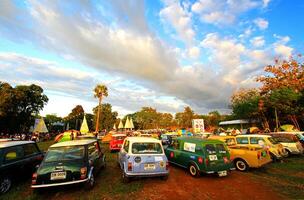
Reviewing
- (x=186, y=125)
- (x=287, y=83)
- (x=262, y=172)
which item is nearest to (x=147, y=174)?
(x=262, y=172)

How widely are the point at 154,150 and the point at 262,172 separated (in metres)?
5.98

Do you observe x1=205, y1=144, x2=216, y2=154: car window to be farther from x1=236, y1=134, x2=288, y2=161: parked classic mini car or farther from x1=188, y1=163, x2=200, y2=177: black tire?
x1=236, y1=134, x2=288, y2=161: parked classic mini car

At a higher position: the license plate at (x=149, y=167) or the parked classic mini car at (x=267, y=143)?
the parked classic mini car at (x=267, y=143)

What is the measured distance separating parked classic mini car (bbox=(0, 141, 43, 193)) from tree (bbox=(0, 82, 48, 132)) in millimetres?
26654

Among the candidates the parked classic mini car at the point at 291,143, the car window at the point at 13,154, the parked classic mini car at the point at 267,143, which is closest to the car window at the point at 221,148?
the parked classic mini car at the point at 267,143

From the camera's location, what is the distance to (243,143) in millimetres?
10867

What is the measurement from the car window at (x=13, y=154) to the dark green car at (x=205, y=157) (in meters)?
6.75

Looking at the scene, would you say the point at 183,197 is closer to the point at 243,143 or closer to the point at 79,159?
the point at 79,159

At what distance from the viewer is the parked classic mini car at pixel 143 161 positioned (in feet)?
20.8

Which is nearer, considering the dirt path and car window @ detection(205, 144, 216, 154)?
the dirt path

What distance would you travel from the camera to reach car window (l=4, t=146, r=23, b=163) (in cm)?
591

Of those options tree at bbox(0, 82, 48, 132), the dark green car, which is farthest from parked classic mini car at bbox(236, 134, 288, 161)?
tree at bbox(0, 82, 48, 132)

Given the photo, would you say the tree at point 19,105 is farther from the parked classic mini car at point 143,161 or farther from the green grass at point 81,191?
the parked classic mini car at point 143,161

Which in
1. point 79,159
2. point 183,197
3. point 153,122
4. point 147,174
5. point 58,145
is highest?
point 153,122
